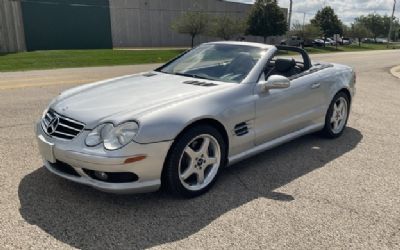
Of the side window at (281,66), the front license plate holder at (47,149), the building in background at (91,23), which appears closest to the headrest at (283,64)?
the side window at (281,66)

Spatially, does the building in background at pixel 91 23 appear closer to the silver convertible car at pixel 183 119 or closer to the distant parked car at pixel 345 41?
the distant parked car at pixel 345 41

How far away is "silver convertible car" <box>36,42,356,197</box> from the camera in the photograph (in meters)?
3.25

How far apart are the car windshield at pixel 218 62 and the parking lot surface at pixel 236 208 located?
43.3 inches

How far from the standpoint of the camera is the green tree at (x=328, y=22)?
5581 cm

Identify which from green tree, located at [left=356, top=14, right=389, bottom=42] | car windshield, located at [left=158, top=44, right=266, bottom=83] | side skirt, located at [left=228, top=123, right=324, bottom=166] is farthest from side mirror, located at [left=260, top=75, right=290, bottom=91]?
green tree, located at [left=356, top=14, right=389, bottom=42]

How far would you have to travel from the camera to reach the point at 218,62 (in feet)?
15.4

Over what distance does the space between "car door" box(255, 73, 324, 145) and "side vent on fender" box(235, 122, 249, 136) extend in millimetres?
170

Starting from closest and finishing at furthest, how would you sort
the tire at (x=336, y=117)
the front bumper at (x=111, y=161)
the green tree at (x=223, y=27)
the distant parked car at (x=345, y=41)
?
the front bumper at (x=111, y=161) → the tire at (x=336, y=117) → the green tree at (x=223, y=27) → the distant parked car at (x=345, y=41)

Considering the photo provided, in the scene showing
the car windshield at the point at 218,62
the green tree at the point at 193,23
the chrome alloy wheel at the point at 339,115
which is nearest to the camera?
the car windshield at the point at 218,62

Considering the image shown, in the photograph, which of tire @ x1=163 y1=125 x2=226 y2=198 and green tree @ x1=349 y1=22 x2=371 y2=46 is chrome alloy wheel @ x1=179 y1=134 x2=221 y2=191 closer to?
tire @ x1=163 y1=125 x2=226 y2=198

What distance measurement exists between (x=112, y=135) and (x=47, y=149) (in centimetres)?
69

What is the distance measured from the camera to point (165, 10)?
161 feet

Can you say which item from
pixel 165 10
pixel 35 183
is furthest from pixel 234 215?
pixel 165 10

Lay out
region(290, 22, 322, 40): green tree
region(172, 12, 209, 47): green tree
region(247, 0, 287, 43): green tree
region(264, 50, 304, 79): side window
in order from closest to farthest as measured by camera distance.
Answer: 1. region(264, 50, 304, 79): side window
2. region(172, 12, 209, 47): green tree
3. region(247, 0, 287, 43): green tree
4. region(290, 22, 322, 40): green tree
